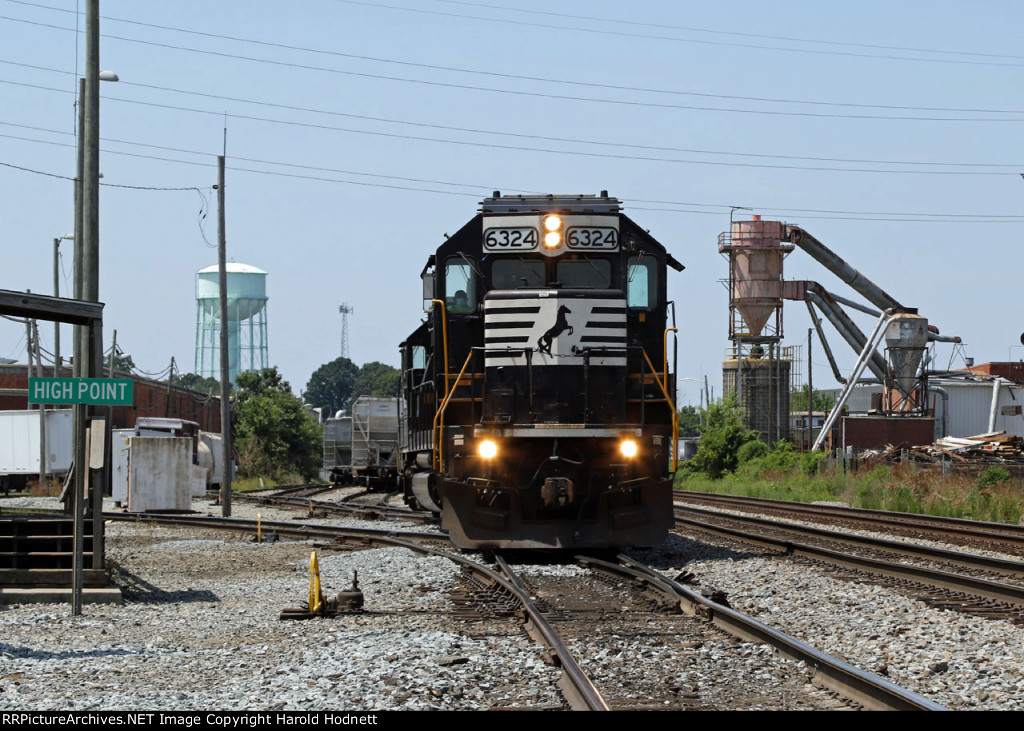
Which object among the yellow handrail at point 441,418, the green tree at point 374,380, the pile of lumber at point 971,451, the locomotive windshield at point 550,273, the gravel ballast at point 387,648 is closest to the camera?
the gravel ballast at point 387,648

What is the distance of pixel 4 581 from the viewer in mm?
11609

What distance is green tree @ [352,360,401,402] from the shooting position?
151 metres

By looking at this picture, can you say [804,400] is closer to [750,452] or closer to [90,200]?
[750,452]

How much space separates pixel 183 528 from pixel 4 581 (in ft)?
32.0

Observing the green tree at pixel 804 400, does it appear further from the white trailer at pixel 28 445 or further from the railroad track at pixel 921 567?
the railroad track at pixel 921 567

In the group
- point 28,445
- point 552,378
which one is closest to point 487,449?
point 552,378

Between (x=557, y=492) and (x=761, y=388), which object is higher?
(x=761, y=388)

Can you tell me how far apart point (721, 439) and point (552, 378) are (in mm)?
31212

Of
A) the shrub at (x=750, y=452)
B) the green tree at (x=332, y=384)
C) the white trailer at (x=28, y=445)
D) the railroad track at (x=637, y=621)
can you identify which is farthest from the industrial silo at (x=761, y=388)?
the green tree at (x=332, y=384)

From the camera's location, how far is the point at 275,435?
6359cm

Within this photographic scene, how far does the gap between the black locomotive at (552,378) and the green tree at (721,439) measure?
99.0ft

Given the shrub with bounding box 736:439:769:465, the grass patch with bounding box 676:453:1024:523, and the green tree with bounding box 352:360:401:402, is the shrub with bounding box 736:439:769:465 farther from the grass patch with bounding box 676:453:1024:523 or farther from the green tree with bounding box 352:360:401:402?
the green tree with bounding box 352:360:401:402

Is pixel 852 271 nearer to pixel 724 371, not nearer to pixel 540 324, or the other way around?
pixel 724 371

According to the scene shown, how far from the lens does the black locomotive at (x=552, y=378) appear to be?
43.0 feet
